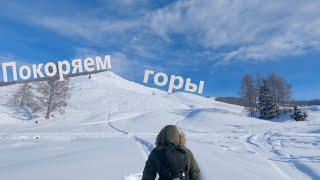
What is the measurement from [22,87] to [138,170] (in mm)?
54368

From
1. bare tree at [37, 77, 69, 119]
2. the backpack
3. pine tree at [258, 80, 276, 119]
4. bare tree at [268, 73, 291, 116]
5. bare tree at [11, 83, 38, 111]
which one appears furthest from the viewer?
bare tree at [268, 73, 291, 116]

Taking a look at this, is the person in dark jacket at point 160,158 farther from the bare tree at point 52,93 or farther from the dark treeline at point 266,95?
the dark treeline at point 266,95

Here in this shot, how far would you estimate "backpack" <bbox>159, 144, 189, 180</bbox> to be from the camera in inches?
174

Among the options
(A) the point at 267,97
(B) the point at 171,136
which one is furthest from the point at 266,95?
(B) the point at 171,136

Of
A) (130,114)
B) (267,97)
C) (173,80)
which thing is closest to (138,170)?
(173,80)

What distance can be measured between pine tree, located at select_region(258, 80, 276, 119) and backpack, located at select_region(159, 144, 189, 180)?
6531cm

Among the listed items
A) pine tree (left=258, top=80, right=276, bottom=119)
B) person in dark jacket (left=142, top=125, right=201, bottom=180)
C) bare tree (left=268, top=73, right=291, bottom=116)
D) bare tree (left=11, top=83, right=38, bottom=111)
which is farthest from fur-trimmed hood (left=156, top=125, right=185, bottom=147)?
bare tree (left=268, top=73, right=291, bottom=116)

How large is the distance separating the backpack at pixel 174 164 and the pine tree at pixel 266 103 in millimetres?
65309

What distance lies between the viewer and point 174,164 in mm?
4426

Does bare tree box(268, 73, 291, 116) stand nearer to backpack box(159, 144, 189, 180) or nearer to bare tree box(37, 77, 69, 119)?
bare tree box(37, 77, 69, 119)

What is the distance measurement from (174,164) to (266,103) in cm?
6563

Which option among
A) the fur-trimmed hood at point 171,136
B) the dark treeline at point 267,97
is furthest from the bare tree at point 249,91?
the fur-trimmed hood at point 171,136

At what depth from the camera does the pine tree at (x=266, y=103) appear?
67375 millimetres

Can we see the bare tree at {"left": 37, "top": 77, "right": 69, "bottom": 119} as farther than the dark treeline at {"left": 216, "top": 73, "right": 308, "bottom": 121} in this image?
No
